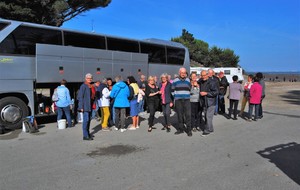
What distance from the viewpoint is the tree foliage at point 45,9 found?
2241cm

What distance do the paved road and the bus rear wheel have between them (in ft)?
1.99

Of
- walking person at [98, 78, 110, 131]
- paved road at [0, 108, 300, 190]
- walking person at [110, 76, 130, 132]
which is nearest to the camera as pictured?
paved road at [0, 108, 300, 190]

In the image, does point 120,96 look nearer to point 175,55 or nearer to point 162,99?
point 162,99

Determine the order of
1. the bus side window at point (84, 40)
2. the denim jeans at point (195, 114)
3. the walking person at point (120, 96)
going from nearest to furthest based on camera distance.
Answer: the denim jeans at point (195, 114), the walking person at point (120, 96), the bus side window at point (84, 40)

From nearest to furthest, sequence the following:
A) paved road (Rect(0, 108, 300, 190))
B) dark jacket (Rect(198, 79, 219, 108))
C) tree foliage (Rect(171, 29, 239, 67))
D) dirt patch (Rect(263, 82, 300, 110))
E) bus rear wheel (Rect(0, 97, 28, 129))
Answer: paved road (Rect(0, 108, 300, 190))
dark jacket (Rect(198, 79, 219, 108))
bus rear wheel (Rect(0, 97, 28, 129))
dirt patch (Rect(263, 82, 300, 110))
tree foliage (Rect(171, 29, 239, 67))

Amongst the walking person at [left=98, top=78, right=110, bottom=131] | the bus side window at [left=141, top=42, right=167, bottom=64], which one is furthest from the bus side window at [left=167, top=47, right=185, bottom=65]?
the walking person at [left=98, top=78, right=110, bottom=131]

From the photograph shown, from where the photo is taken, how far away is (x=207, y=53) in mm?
71312

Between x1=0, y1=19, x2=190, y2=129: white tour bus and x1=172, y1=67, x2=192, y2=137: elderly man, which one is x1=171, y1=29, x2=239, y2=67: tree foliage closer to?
x1=0, y1=19, x2=190, y2=129: white tour bus

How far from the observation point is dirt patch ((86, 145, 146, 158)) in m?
6.80

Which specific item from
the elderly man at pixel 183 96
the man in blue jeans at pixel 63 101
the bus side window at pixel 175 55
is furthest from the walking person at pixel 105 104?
the bus side window at pixel 175 55

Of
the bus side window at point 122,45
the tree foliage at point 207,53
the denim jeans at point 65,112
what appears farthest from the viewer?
the tree foliage at point 207,53

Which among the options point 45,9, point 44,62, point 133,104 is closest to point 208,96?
point 133,104

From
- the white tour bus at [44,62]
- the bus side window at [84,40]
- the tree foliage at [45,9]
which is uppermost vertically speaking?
the tree foliage at [45,9]

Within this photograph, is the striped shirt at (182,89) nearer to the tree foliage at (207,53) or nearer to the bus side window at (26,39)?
the bus side window at (26,39)
